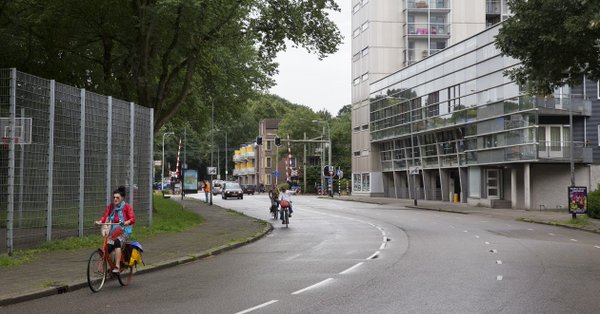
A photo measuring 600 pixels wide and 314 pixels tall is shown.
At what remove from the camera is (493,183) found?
44812 mm

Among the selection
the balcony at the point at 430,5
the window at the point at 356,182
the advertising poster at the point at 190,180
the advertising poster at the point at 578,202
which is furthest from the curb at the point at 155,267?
the advertising poster at the point at 190,180

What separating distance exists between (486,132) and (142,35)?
94.6ft

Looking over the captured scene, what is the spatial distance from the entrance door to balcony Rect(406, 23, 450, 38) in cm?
2484

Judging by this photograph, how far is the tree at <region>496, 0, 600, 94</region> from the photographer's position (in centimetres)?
1906

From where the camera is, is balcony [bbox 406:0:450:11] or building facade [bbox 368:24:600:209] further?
balcony [bbox 406:0:450:11]

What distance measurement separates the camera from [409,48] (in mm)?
66250

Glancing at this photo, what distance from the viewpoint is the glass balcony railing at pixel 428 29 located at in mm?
65625

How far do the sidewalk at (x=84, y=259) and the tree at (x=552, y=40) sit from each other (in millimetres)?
11185

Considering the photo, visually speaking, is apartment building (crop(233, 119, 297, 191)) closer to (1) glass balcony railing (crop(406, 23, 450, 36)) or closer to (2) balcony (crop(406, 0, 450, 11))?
(1) glass balcony railing (crop(406, 23, 450, 36))

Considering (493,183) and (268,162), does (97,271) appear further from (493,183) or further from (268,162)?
(268,162)

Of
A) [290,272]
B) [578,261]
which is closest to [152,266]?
[290,272]

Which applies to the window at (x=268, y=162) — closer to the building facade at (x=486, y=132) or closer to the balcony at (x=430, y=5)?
the building facade at (x=486, y=132)

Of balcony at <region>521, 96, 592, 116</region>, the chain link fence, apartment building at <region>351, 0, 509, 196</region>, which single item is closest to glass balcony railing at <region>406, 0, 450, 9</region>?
apartment building at <region>351, 0, 509, 196</region>

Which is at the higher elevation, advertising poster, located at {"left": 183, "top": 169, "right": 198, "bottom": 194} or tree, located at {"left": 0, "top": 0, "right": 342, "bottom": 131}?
tree, located at {"left": 0, "top": 0, "right": 342, "bottom": 131}
